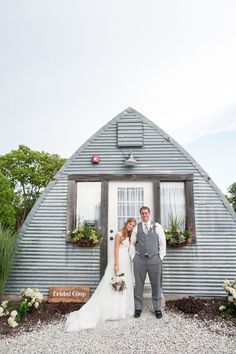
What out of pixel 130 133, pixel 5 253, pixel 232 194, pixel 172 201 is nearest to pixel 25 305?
pixel 5 253

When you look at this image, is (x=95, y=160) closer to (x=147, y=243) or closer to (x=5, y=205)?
(x=147, y=243)

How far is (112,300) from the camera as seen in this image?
15.5 ft

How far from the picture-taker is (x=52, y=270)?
5.95 m

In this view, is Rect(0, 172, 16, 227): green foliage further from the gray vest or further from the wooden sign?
the gray vest

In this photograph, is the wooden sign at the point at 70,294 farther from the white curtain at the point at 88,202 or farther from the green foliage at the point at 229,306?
the green foliage at the point at 229,306

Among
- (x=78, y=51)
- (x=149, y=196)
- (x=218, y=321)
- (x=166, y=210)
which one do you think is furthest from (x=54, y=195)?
(x=218, y=321)

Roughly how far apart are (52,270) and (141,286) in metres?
2.13

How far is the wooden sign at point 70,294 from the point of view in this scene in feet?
18.3

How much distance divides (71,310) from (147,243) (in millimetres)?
1979

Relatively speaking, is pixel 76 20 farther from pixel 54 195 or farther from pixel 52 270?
pixel 52 270

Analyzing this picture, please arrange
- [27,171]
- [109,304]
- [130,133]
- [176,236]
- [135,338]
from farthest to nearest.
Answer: [27,171] → [130,133] → [176,236] → [109,304] → [135,338]

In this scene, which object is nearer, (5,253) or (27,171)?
(5,253)

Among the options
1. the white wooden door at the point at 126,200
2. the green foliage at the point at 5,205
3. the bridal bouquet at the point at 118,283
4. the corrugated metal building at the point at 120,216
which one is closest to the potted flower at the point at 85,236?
the corrugated metal building at the point at 120,216

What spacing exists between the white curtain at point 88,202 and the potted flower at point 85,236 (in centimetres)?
28
